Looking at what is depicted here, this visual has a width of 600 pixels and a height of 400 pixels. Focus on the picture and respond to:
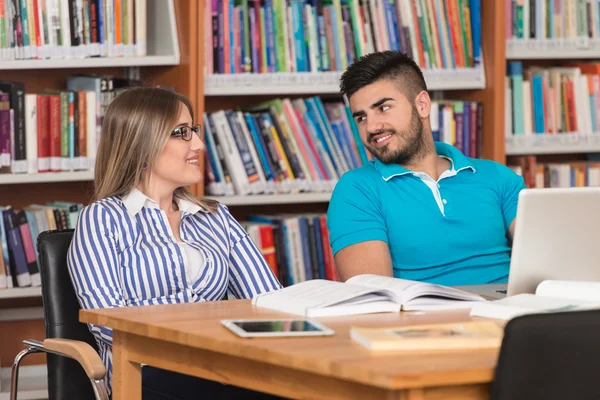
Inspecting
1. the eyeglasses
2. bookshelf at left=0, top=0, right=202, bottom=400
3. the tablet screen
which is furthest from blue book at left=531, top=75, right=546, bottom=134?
the tablet screen

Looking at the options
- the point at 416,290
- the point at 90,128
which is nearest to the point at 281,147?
the point at 90,128

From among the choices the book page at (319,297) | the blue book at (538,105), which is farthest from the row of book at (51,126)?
the blue book at (538,105)

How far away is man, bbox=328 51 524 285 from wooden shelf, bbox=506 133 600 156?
0.90 metres

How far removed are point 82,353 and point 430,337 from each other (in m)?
0.88

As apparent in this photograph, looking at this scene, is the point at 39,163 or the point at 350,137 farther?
the point at 350,137

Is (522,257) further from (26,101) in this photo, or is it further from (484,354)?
(26,101)

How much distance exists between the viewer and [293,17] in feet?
11.7

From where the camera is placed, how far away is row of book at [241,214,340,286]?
140 inches

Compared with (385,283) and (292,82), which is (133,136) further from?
(292,82)

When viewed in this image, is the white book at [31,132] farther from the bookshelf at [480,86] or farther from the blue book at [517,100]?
the blue book at [517,100]

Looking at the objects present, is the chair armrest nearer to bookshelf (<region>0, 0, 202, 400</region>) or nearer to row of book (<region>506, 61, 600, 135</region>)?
bookshelf (<region>0, 0, 202, 400</region>)

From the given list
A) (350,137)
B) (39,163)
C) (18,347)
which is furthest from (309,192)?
(18,347)

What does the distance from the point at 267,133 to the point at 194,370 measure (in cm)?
188

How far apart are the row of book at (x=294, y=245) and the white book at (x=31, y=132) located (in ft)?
2.51
